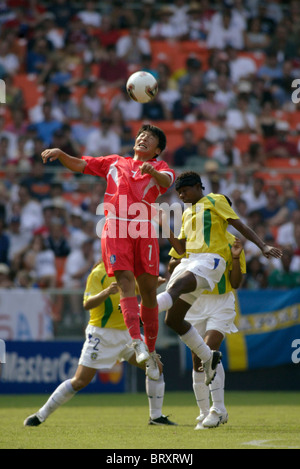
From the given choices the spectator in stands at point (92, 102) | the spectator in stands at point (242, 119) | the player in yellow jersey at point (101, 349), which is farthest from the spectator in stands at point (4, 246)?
the player in yellow jersey at point (101, 349)

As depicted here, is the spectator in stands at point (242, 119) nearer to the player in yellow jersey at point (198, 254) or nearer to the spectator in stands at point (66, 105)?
the spectator in stands at point (66, 105)

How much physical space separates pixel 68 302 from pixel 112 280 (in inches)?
186

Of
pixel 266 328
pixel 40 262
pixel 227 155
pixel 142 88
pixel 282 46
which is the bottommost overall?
pixel 266 328

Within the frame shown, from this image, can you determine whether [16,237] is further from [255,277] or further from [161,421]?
[161,421]

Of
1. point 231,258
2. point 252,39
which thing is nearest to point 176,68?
point 252,39

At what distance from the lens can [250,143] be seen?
1775 centimetres

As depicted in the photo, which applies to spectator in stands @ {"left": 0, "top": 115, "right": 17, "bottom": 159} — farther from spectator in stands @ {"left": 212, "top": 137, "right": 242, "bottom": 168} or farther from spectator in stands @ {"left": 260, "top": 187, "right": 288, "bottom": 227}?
spectator in stands @ {"left": 260, "top": 187, "right": 288, "bottom": 227}

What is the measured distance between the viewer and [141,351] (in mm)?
7164

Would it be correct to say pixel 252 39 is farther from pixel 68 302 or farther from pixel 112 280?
pixel 112 280

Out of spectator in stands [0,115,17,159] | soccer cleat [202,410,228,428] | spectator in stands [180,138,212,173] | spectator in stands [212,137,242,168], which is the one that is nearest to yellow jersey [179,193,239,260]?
soccer cleat [202,410,228,428]

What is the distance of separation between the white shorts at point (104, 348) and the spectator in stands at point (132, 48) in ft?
39.1

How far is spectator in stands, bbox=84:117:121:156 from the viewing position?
16781mm

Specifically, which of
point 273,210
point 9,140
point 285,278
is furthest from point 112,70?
point 285,278

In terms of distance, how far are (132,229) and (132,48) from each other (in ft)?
41.7
